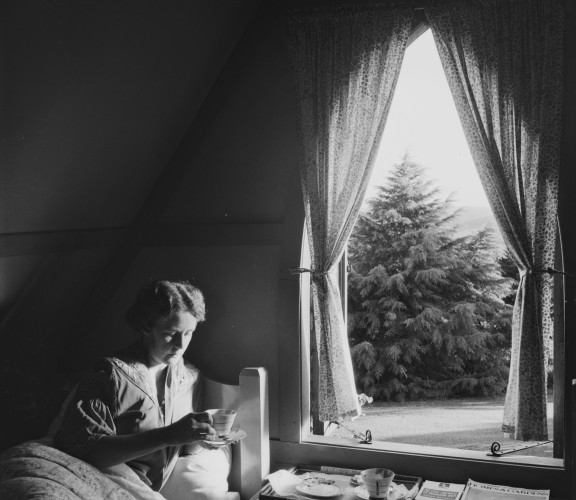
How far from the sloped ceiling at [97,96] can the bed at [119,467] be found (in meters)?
0.75

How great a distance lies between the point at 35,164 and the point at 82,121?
23 cm

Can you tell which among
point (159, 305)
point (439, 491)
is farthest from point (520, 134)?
point (159, 305)

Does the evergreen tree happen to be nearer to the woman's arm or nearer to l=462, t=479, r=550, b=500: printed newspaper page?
l=462, t=479, r=550, b=500: printed newspaper page

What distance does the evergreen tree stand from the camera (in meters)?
2.82

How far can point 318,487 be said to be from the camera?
2410mm

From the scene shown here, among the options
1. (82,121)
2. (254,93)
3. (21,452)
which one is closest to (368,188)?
(254,93)

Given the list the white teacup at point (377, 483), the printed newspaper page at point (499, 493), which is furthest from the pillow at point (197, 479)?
the printed newspaper page at point (499, 493)

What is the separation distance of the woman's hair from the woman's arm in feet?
1.22

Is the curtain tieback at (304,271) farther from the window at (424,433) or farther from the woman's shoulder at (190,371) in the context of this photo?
the woman's shoulder at (190,371)

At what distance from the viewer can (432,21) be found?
2535mm

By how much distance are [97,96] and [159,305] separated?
733mm

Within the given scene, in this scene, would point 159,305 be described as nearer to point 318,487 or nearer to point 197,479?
Result: point 197,479

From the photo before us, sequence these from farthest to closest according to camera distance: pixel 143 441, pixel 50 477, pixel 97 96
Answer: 1. pixel 97 96
2. pixel 143 441
3. pixel 50 477

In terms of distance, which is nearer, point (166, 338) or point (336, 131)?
point (166, 338)
